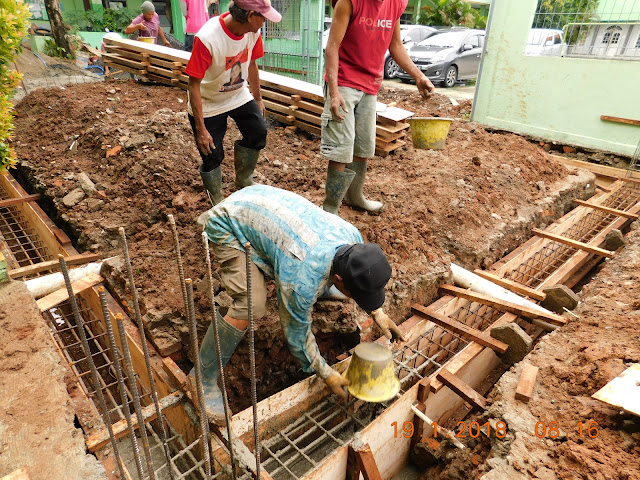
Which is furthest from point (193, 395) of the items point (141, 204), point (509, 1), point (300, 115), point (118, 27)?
point (118, 27)

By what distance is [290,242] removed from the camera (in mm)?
2098

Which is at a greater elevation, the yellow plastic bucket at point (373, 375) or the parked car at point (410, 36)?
the parked car at point (410, 36)

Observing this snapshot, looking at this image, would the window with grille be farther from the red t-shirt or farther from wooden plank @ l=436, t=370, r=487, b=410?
wooden plank @ l=436, t=370, r=487, b=410

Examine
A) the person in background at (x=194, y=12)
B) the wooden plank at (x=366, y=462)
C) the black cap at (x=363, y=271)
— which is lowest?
the wooden plank at (x=366, y=462)

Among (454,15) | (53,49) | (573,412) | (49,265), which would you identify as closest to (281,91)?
(49,265)

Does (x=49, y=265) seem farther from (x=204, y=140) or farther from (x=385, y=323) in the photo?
(x=385, y=323)

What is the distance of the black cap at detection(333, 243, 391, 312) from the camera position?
6.14 ft

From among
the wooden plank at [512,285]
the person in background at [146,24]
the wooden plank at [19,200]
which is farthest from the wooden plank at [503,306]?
the person in background at [146,24]

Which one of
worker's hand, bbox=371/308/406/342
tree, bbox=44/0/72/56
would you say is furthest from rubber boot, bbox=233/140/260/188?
tree, bbox=44/0/72/56

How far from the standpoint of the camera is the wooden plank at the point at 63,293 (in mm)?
2713

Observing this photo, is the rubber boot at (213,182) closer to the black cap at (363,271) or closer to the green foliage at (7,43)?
the green foliage at (7,43)

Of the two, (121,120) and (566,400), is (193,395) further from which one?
(121,120)

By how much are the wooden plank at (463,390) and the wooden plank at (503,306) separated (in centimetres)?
84

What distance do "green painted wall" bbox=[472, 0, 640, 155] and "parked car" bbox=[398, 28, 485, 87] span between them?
204 inches
